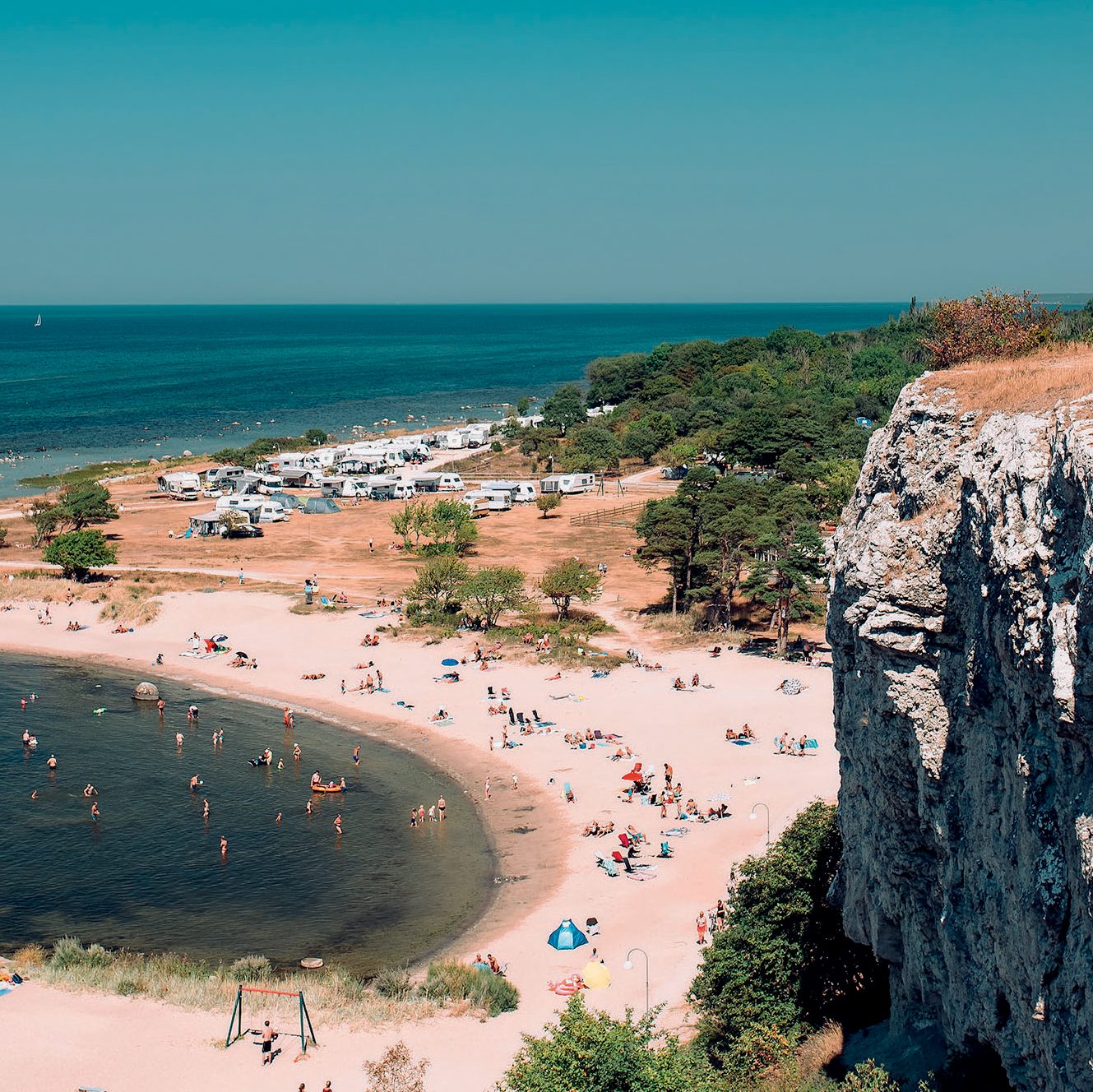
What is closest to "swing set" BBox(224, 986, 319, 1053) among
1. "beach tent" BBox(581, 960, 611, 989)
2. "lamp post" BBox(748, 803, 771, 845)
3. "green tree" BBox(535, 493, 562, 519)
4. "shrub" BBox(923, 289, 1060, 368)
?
"beach tent" BBox(581, 960, 611, 989)

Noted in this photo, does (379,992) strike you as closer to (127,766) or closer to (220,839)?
(220,839)

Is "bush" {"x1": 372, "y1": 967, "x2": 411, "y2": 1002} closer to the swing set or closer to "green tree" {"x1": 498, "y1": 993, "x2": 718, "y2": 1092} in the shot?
the swing set

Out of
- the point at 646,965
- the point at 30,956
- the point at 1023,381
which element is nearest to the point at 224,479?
the point at 30,956

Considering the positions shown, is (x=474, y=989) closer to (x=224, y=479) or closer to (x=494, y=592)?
(x=494, y=592)

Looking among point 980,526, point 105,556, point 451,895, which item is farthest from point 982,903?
point 105,556

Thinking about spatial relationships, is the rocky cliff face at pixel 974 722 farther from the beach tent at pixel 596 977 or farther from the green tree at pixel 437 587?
the green tree at pixel 437 587

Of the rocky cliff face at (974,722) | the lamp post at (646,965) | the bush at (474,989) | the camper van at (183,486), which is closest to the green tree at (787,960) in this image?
the lamp post at (646,965)
